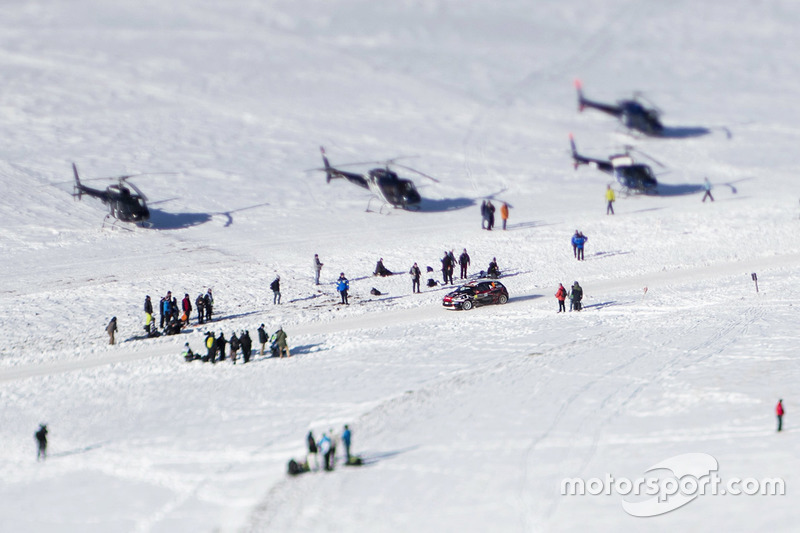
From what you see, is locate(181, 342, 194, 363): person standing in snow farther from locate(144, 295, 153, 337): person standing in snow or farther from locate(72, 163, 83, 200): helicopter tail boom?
locate(72, 163, 83, 200): helicopter tail boom

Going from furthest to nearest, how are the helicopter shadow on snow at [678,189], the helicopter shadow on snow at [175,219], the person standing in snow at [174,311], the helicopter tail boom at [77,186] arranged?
the helicopter shadow on snow at [678,189] → the helicopter shadow on snow at [175,219] → the helicopter tail boom at [77,186] → the person standing in snow at [174,311]

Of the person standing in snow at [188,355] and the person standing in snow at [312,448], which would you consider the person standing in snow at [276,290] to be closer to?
the person standing in snow at [188,355]

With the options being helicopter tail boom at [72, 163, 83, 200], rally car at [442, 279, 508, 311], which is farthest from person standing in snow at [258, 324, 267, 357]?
helicopter tail boom at [72, 163, 83, 200]

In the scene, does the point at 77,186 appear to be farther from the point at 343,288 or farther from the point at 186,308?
the point at 343,288

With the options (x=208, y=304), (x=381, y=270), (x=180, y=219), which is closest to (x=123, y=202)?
(x=180, y=219)

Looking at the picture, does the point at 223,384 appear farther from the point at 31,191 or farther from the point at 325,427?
the point at 31,191

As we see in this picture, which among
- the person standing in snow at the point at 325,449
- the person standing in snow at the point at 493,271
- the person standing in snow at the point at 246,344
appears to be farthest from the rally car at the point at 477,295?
the person standing in snow at the point at 325,449

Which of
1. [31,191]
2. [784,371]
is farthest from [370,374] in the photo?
[31,191]
